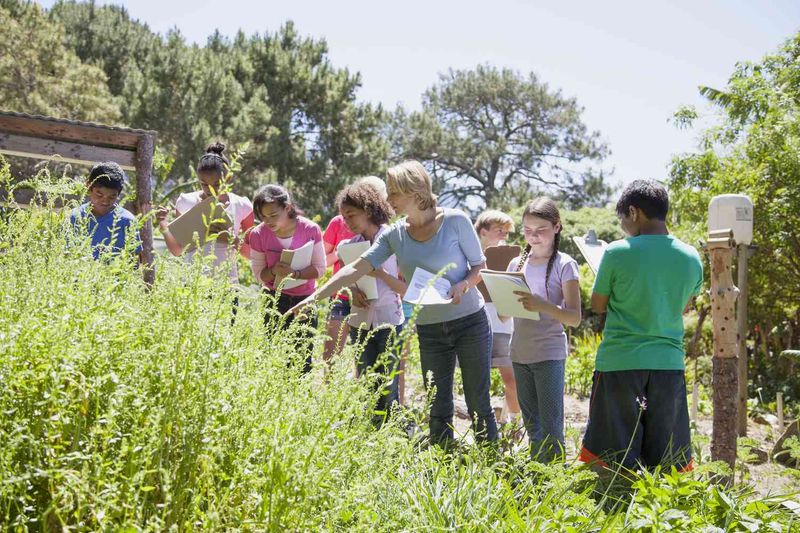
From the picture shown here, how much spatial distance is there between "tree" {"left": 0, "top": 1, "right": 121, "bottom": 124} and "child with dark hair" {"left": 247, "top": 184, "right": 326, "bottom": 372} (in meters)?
16.4

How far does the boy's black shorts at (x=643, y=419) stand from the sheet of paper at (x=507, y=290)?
60 centimetres

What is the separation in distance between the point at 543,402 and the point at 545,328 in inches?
15.3

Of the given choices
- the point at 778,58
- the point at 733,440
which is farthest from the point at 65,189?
the point at 778,58

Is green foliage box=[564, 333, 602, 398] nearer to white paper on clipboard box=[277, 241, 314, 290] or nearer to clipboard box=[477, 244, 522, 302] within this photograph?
clipboard box=[477, 244, 522, 302]

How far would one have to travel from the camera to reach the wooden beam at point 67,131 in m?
5.92

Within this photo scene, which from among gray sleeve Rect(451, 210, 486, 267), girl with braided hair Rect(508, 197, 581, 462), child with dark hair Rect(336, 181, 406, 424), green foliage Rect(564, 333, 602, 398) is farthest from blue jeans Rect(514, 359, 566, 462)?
green foliage Rect(564, 333, 602, 398)

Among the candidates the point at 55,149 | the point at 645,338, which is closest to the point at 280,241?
the point at 55,149

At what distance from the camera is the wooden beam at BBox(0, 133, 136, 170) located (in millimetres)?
5953

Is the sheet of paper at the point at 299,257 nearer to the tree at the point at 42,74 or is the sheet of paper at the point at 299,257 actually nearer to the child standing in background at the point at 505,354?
the child standing in background at the point at 505,354

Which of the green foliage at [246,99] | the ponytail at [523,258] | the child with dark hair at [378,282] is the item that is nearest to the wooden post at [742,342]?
the ponytail at [523,258]

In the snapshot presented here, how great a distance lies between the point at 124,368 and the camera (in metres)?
2.02

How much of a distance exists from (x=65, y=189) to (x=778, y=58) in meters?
12.8

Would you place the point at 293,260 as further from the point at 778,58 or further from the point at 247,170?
the point at 247,170

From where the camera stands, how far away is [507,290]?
12.5 ft
